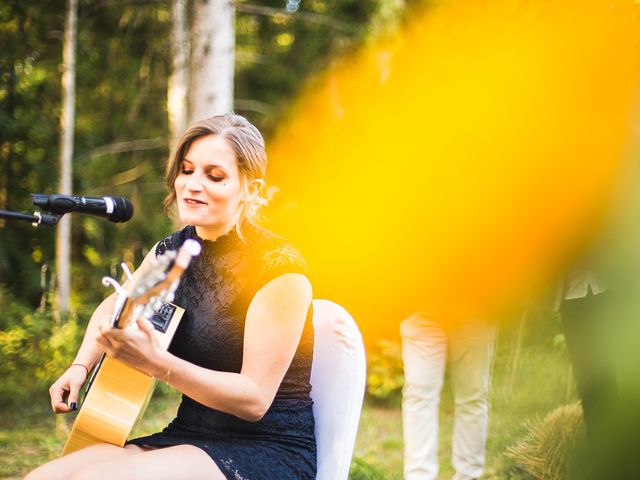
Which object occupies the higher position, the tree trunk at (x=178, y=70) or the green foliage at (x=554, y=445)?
the tree trunk at (x=178, y=70)

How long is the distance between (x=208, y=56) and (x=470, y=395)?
3.01 metres

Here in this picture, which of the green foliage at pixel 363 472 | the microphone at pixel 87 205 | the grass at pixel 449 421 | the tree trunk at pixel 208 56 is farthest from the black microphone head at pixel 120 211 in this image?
the tree trunk at pixel 208 56

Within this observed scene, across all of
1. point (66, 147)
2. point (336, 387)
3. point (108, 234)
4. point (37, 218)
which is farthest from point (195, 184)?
point (108, 234)

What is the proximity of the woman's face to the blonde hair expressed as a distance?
0.02m

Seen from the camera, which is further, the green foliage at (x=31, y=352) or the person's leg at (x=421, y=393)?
the green foliage at (x=31, y=352)

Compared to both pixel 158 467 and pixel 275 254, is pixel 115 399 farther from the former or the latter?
pixel 275 254

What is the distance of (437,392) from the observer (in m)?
3.60

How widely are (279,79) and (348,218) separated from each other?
3.83 metres

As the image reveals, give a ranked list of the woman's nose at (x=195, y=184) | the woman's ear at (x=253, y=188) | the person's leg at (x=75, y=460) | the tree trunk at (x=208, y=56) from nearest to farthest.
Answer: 1. the person's leg at (x=75, y=460)
2. the woman's nose at (x=195, y=184)
3. the woman's ear at (x=253, y=188)
4. the tree trunk at (x=208, y=56)

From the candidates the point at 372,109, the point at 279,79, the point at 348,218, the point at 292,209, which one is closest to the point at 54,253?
the point at 292,209

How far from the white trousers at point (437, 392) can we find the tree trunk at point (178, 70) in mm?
3198

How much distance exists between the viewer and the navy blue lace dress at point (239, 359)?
1.98m

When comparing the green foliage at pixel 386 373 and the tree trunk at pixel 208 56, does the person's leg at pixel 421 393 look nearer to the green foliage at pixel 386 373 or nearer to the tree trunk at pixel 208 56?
the tree trunk at pixel 208 56

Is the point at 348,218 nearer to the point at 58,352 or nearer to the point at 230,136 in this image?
the point at 58,352
